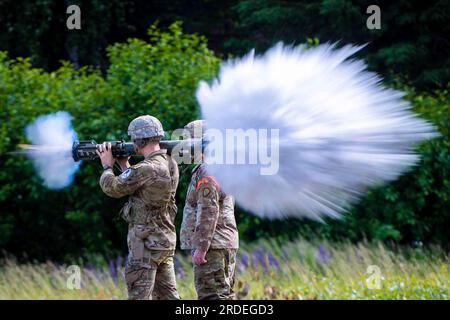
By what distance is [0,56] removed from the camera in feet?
38.5

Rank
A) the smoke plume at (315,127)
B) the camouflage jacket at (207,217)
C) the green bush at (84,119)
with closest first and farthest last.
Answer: the smoke plume at (315,127) < the camouflage jacket at (207,217) < the green bush at (84,119)

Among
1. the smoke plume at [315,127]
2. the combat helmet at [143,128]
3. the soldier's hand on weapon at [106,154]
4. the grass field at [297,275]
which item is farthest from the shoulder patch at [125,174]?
the grass field at [297,275]

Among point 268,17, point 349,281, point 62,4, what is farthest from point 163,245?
point 62,4

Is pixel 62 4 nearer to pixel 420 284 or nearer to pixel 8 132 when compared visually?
pixel 8 132

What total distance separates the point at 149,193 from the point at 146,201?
0.25 feet

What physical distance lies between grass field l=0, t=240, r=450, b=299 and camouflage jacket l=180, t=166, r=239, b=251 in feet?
4.99

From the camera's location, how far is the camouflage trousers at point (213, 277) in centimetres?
662

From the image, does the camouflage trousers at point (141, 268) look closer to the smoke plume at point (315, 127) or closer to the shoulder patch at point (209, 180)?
the shoulder patch at point (209, 180)

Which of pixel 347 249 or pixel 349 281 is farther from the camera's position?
pixel 347 249

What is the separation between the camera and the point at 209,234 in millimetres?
6512

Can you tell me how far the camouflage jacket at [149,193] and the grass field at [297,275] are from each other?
1736 mm

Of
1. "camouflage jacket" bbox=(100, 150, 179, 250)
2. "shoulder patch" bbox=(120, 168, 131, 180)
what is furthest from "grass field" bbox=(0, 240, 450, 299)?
"shoulder patch" bbox=(120, 168, 131, 180)

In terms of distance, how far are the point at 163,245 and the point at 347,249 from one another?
13.3ft

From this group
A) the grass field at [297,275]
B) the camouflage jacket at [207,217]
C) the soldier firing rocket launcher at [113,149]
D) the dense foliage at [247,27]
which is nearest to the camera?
the camouflage jacket at [207,217]
